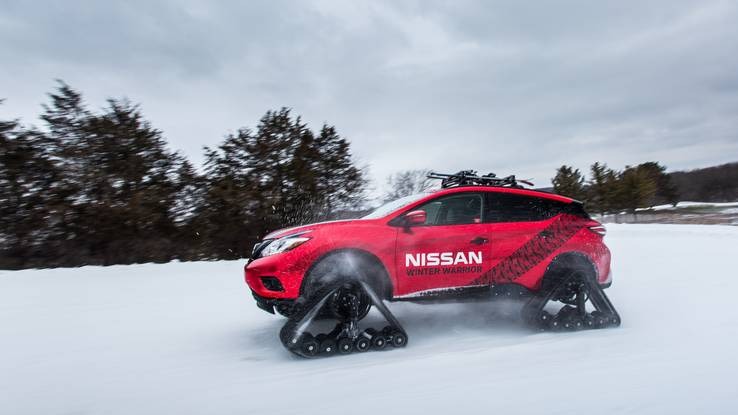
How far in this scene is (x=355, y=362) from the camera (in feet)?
13.0

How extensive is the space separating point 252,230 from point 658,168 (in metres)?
69.1

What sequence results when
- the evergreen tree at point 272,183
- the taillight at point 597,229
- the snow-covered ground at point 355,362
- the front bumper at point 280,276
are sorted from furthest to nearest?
1. the evergreen tree at point 272,183
2. the taillight at point 597,229
3. the front bumper at point 280,276
4. the snow-covered ground at point 355,362

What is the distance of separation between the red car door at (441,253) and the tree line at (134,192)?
30.5 feet

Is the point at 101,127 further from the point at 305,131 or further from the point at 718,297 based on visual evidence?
the point at 718,297

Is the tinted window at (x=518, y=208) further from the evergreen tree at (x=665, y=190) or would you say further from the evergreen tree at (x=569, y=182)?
the evergreen tree at (x=665, y=190)

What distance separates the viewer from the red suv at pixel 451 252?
4328mm

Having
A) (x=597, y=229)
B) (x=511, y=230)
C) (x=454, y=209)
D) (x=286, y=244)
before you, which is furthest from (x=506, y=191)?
(x=286, y=244)

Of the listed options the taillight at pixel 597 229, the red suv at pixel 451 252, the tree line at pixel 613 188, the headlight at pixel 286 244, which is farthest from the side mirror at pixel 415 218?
the tree line at pixel 613 188

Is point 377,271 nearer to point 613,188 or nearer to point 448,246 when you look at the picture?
point 448,246

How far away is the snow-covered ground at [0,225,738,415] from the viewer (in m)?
3.14

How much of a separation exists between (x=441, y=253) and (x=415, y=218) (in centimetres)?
47

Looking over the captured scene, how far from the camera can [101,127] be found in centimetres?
1174

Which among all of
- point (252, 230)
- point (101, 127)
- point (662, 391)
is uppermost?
point (101, 127)

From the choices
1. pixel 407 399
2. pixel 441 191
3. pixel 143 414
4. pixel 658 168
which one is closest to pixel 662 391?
pixel 407 399
